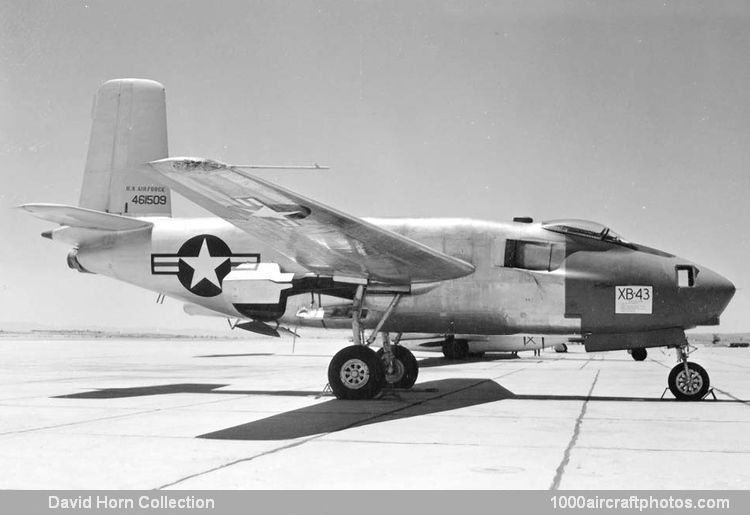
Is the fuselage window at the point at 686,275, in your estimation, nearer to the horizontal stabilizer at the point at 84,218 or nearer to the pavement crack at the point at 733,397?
the pavement crack at the point at 733,397

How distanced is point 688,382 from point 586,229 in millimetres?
3276

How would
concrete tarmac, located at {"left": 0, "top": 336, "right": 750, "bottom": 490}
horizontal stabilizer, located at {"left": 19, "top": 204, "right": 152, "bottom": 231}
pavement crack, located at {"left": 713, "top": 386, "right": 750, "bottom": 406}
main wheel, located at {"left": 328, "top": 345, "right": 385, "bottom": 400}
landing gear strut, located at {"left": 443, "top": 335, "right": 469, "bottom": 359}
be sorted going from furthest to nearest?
1. landing gear strut, located at {"left": 443, "top": 335, "right": 469, "bottom": 359}
2. pavement crack, located at {"left": 713, "top": 386, "right": 750, "bottom": 406}
3. horizontal stabilizer, located at {"left": 19, "top": 204, "right": 152, "bottom": 231}
4. main wheel, located at {"left": 328, "top": 345, "right": 385, "bottom": 400}
5. concrete tarmac, located at {"left": 0, "top": 336, "right": 750, "bottom": 490}

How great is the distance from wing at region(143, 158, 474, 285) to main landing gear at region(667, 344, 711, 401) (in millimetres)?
4263

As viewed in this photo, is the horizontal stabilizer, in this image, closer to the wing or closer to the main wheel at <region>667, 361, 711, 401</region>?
the wing

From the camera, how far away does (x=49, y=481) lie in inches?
216

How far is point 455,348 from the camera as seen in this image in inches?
1177

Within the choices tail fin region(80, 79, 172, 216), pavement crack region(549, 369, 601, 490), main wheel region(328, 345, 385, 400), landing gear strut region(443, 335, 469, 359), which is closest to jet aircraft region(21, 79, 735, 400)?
main wheel region(328, 345, 385, 400)

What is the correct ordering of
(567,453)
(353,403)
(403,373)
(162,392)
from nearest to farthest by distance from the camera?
(567,453) < (353,403) < (162,392) < (403,373)

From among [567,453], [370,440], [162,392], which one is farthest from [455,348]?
[567,453]

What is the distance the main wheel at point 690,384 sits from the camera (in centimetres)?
1249

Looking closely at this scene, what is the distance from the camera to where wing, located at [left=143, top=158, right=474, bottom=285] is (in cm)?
914

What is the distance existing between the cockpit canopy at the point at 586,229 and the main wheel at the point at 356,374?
14.0 feet

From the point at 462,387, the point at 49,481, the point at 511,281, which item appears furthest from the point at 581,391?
the point at 49,481

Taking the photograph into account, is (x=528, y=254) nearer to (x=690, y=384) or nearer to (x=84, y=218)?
(x=690, y=384)
